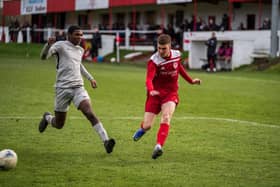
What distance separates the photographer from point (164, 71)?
31.8ft

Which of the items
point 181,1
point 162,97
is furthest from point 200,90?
point 181,1

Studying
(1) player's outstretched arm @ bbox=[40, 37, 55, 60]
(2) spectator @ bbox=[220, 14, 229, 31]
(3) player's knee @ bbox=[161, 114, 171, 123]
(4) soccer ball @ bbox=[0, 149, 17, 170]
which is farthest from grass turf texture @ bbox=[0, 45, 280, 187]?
(2) spectator @ bbox=[220, 14, 229, 31]

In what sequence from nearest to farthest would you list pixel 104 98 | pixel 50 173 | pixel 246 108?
pixel 50 173 < pixel 246 108 < pixel 104 98

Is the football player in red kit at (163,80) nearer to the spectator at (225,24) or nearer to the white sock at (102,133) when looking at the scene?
the white sock at (102,133)

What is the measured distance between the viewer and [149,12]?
58.4 metres

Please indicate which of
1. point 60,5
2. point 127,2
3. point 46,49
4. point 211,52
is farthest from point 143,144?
point 60,5

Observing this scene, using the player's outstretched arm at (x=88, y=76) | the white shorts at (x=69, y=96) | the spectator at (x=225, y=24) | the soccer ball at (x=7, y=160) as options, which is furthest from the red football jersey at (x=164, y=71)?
the spectator at (x=225, y=24)

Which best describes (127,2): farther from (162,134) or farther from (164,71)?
(162,134)

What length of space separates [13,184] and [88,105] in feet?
8.31

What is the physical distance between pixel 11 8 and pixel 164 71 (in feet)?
201

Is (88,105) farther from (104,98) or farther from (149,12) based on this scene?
(149,12)

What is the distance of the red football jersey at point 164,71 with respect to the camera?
9.62 meters

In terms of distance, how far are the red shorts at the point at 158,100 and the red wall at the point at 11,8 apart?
59316 millimetres

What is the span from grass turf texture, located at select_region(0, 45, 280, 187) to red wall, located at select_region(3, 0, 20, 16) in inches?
1917
